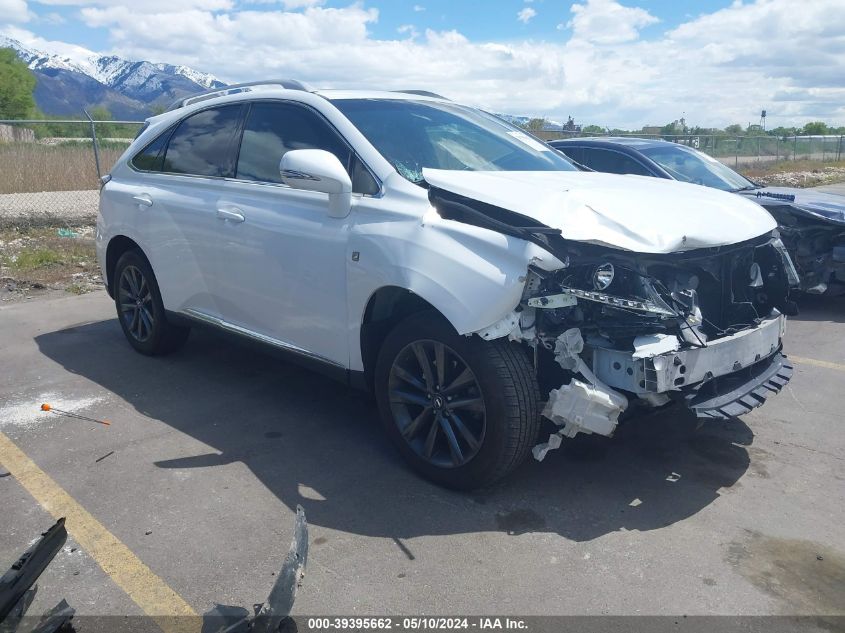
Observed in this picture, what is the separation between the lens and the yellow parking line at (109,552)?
2920mm

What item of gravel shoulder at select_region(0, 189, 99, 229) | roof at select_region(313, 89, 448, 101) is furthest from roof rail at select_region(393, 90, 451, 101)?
gravel shoulder at select_region(0, 189, 99, 229)

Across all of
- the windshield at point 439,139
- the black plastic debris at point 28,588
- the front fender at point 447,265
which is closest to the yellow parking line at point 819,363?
the windshield at point 439,139

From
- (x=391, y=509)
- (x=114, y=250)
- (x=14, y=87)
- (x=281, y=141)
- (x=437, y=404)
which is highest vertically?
(x=14, y=87)

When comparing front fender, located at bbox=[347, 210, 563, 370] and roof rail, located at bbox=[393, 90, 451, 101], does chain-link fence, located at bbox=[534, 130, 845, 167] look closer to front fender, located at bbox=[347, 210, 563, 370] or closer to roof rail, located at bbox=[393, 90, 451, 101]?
roof rail, located at bbox=[393, 90, 451, 101]

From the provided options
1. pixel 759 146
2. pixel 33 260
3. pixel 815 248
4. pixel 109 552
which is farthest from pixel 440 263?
pixel 759 146

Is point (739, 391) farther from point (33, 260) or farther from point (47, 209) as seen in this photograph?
point (47, 209)

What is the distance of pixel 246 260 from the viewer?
185 inches

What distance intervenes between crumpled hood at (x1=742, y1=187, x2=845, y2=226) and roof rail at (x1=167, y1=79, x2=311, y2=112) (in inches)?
181

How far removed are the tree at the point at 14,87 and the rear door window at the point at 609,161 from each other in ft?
232

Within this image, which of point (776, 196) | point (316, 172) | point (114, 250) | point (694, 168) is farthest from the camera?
point (694, 168)

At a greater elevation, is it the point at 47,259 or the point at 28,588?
the point at 28,588

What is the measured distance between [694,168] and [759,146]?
22.2m

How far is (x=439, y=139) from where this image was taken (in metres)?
4.50

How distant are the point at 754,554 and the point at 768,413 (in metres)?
1.87
